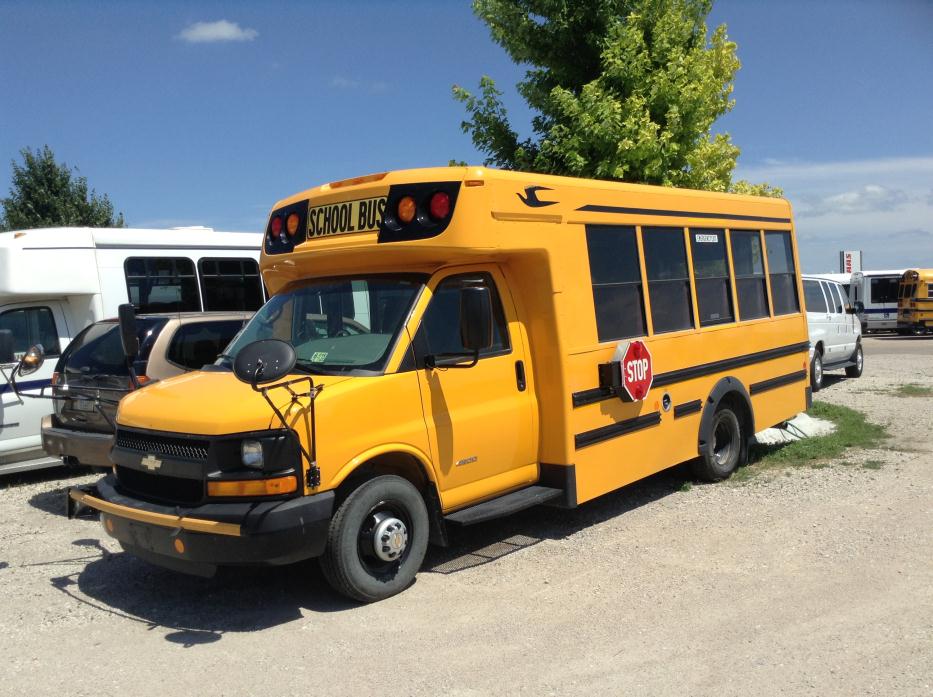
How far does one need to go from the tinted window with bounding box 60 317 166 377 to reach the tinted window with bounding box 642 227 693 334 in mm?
4693

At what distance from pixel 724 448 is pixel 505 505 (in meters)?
3.51

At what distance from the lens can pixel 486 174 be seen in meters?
5.68

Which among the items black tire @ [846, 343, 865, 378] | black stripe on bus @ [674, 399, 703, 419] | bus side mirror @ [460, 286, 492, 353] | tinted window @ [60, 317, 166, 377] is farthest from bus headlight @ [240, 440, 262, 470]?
black tire @ [846, 343, 865, 378]

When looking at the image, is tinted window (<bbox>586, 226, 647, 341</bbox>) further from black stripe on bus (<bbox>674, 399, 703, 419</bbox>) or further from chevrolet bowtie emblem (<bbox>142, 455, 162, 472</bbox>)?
chevrolet bowtie emblem (<bbox>142, 455, 162, 472</bbox>)

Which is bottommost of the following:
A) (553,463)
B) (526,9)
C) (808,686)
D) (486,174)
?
(808,686)

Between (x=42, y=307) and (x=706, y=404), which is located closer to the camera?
(x=706, y=404)

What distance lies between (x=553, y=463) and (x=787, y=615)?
2.03 meters

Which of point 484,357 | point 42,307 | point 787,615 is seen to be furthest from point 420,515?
point 42,307

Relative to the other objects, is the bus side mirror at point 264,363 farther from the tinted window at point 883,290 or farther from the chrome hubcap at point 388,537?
the tinted window at point 883,290

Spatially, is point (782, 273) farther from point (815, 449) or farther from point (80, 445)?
point (80, 445)

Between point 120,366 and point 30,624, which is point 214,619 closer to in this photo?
point 30,624

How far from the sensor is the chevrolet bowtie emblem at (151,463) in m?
5.07

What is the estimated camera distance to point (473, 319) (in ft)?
18.5

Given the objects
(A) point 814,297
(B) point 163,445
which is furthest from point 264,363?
(A) point 814,297
